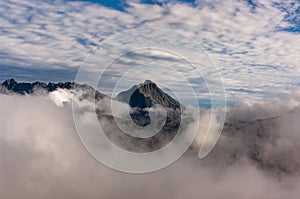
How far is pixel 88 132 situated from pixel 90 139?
73.2 feet

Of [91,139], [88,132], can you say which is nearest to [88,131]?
[88,132]

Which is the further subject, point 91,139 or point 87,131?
point 91,139

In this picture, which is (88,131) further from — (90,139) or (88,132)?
(90,139)

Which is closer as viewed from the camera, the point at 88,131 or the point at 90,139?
the point at 88,131

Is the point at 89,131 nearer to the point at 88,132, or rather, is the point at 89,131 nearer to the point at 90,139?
the point at 88,132

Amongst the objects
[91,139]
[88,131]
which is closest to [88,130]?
[88,131]

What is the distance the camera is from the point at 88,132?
319 feet

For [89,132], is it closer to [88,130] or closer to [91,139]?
[88,130]

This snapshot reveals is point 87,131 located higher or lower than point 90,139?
higher

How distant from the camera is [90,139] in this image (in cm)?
11862

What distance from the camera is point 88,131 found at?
9712cm

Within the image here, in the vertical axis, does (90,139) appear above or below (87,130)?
below

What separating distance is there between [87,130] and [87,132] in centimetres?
154

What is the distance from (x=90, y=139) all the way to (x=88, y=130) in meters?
21.9
